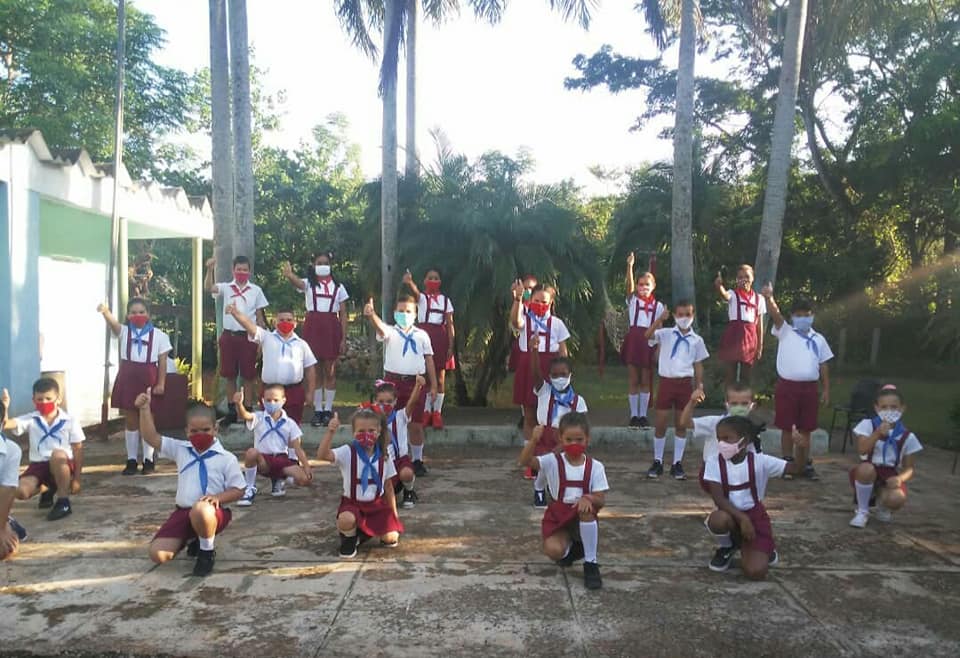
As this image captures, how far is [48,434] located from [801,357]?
6610 mm

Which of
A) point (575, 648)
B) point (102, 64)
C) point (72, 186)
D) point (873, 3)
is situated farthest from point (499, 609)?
point (102, 64)

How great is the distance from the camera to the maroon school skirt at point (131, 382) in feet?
25.3

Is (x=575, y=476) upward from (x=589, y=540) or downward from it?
upward

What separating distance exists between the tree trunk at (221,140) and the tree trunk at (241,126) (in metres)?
0.10

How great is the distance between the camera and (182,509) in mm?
5152

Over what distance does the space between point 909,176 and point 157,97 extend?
19631 millimetres

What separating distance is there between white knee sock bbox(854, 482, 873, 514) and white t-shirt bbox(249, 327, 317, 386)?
5016mm

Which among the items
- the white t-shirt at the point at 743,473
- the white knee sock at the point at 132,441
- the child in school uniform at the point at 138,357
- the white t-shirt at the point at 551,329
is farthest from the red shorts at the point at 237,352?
the white t-shirt at the point at 743,473

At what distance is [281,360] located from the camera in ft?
25.0

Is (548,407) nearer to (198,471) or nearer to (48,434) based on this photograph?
(198,471)

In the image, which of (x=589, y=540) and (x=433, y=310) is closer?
(x=589, y=540)

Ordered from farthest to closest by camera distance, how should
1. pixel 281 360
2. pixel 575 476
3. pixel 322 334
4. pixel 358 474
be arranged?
1. pixel 322 334
2. pixel 281 360
3. pixel 358 474
4. pixel 575 476

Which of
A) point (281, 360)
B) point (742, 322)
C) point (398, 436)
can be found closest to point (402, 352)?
point (281, 360)

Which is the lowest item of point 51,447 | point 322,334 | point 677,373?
point 51,447
